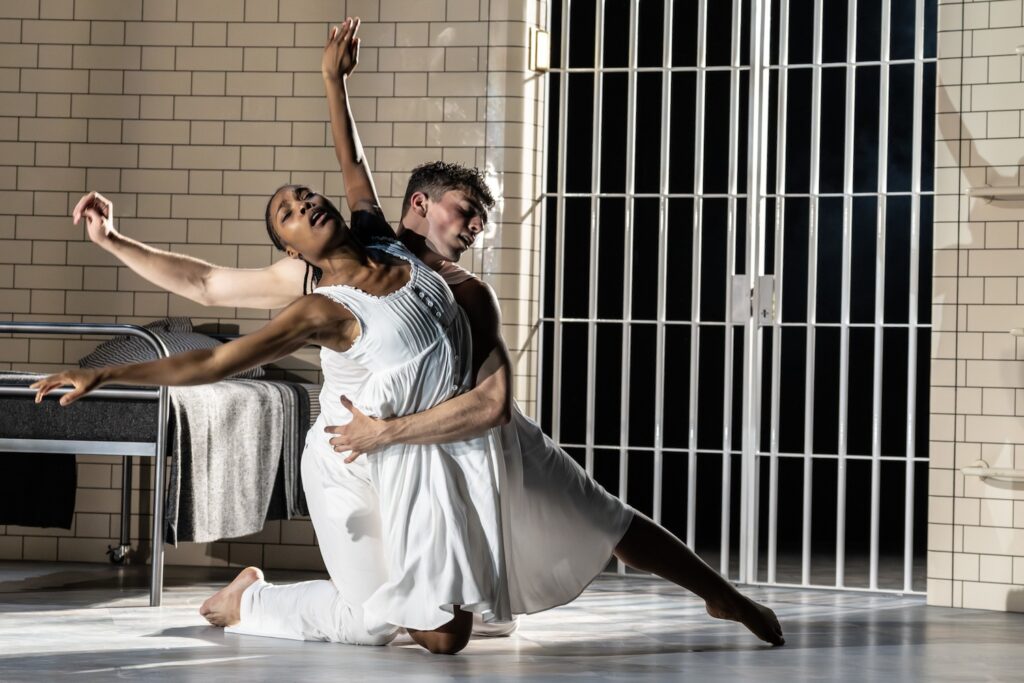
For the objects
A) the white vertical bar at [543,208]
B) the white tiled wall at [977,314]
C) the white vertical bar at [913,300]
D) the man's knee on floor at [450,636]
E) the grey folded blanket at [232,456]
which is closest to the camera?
the man's knee on floor at [450,636]

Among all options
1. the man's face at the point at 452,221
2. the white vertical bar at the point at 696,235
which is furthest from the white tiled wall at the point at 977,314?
the man's face at the point at 452,221

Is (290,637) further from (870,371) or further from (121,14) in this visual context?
(870,371)

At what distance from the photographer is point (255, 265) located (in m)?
5.41

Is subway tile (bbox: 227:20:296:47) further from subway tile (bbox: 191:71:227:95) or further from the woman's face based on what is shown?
the woman's face

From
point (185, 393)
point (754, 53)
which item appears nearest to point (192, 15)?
point (185, 393)

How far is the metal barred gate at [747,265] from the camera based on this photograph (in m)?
5.29

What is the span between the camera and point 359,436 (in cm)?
336

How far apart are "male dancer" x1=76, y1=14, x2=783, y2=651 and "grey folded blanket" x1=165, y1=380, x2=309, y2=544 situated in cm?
55

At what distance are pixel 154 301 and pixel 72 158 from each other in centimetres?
68

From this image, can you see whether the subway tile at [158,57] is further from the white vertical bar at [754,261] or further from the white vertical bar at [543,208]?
the white vertical bar at [754,261]

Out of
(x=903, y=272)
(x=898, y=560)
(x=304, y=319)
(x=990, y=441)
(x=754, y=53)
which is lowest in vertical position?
(x=898, y=560)

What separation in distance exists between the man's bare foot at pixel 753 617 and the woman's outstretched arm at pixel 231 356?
3.98 ft

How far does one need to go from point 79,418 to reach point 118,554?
1.19m

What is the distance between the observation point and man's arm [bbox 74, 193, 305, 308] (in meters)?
3.53
